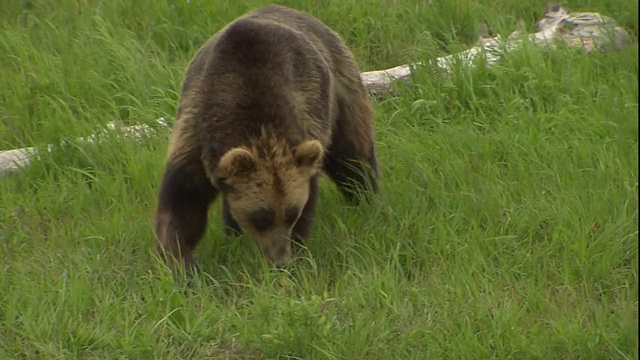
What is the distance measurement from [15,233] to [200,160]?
1.24 meters

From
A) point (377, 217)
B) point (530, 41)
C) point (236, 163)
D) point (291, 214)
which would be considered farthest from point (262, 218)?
point (530, 41)

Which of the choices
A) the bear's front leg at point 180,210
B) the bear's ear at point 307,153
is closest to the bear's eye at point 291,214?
the bear's ear at point 307,153

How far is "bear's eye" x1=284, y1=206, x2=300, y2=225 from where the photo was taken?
5.12 m

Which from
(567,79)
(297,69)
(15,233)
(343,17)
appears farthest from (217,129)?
(343,17)

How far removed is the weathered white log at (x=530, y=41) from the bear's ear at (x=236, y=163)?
6.26 ft

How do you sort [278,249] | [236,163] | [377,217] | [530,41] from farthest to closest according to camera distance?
1. [530,41]
2. [377,217]
3. [278,249]
4. [236,163]

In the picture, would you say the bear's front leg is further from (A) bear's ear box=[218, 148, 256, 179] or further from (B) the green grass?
(A) bear's ear box=[218, 148, 256, 179]

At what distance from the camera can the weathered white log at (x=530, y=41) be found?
7230mm

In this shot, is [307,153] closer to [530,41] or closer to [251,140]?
[251,140]

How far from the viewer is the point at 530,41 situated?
731cm

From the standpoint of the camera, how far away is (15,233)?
589cm

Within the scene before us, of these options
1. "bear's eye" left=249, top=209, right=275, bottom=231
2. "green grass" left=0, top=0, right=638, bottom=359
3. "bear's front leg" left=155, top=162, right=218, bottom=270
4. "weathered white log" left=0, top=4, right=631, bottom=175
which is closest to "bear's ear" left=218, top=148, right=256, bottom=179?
"bear's eye" left=249, top=209, right=275, bottom=231

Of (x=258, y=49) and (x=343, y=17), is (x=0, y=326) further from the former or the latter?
(x=343, y=17)

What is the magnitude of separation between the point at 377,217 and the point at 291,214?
2.70 ft
